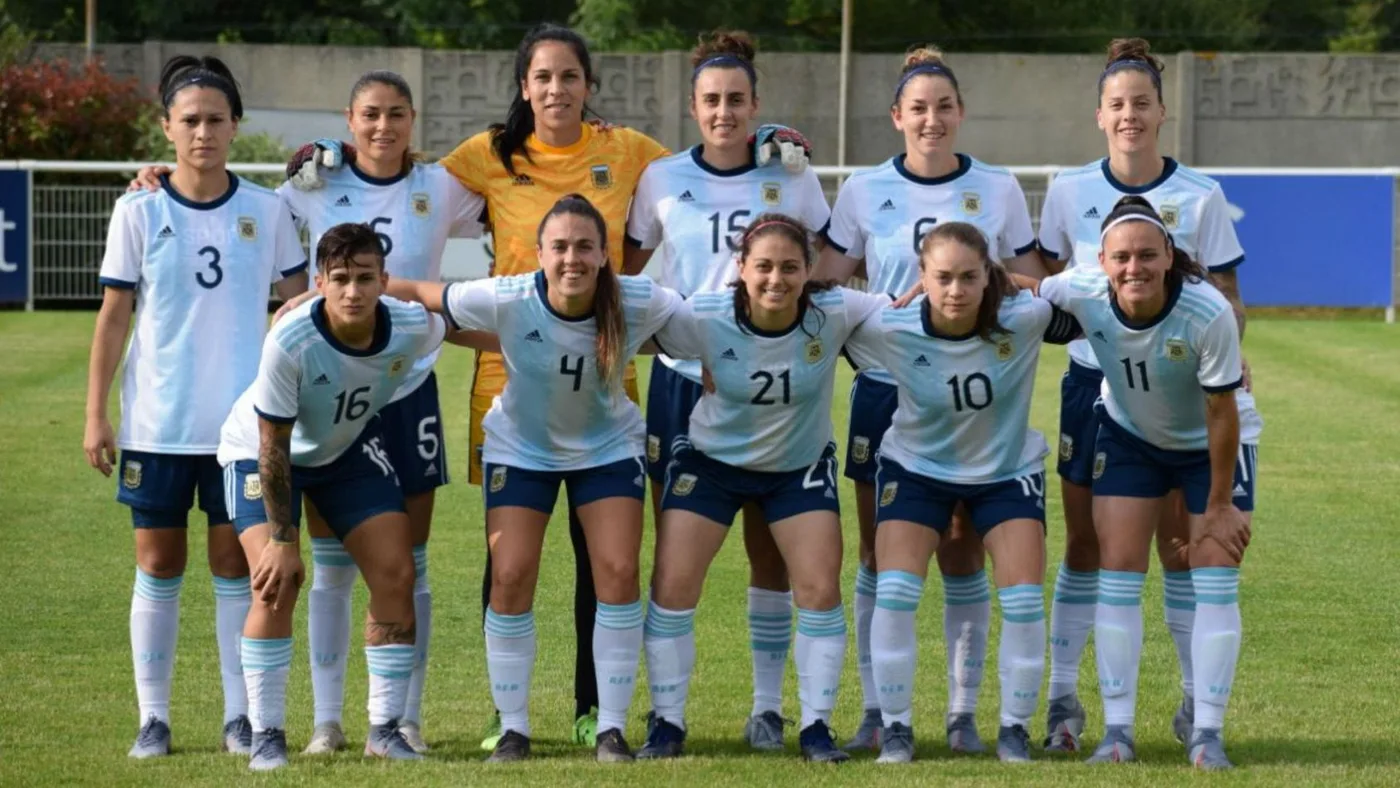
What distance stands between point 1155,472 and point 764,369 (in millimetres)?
1179

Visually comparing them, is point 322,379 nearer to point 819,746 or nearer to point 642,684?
point 819,746

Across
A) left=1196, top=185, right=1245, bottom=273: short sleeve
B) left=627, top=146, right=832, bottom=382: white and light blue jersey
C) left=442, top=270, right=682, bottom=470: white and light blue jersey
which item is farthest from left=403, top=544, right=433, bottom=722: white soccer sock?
left=1196, top=185, right=1245, bottom=273: short sleeve

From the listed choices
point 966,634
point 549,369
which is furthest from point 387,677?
point 966,634

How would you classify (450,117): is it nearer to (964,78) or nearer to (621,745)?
(964,78)

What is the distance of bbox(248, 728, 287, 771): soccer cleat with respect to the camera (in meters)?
5.40

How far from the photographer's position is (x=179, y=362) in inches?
225

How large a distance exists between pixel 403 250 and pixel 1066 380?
2.09 metres

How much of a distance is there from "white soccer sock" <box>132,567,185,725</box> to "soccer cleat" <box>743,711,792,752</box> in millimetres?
1732

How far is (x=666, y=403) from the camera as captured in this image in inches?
235

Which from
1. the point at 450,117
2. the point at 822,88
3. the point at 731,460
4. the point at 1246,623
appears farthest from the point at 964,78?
the point at 731,460

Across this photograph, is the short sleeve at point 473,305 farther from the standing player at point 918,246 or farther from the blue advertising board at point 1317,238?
the blue advertising board at point 1317,238

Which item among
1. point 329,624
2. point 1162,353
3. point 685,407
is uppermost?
point 1162,353

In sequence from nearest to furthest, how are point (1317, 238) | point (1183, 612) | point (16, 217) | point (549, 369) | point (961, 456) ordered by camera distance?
point (549, 369) → point (961, 456) → point (1183, 612) → point (1317, 238) → point (16, 217)

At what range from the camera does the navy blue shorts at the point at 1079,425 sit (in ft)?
19.5
